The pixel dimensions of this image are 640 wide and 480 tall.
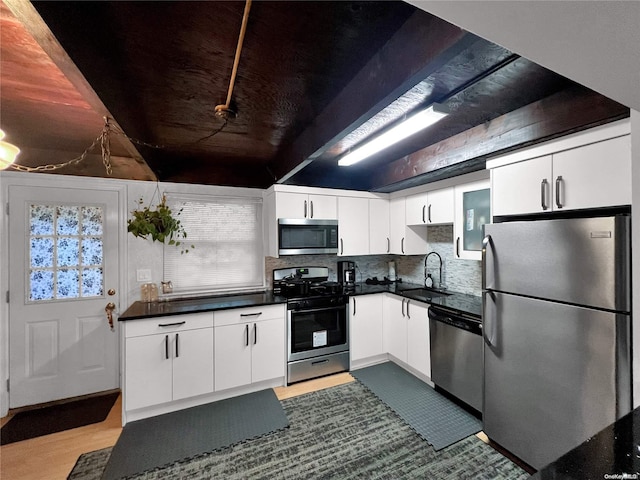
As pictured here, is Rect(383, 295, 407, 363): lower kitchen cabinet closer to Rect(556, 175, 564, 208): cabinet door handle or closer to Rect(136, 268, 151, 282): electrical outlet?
Rect(556, 175, 564, 208): cabinet door handle

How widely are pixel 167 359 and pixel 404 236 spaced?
2.90 meters

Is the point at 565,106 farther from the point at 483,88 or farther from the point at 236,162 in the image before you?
the point at 236,162

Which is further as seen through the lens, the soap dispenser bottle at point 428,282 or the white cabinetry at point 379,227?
the white cabinetry at point 379,227

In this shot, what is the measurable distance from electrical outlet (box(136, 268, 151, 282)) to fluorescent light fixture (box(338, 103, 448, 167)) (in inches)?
99.5

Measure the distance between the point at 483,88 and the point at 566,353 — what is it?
1645 mm

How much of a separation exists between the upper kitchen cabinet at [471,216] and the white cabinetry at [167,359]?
258cm

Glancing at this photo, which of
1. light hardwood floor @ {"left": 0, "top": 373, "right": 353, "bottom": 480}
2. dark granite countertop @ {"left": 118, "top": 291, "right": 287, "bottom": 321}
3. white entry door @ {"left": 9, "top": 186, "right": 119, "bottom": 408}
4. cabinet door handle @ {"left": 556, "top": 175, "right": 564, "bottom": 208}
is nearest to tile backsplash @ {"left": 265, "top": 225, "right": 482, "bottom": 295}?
dark granite countertop @ {"left": 118, "top": 291, "right": 287, "bottom": 321}

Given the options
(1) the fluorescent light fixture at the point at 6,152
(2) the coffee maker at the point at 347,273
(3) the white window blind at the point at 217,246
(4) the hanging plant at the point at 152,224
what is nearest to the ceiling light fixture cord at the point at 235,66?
(1) the fluorescent light fixture at the point at 6,152

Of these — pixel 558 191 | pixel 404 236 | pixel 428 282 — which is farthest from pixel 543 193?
pixel 428 282

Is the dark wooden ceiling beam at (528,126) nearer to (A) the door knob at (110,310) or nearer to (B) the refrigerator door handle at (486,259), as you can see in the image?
(B) the refrigerator door handle at (486,259)

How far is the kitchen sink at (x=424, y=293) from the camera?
3045 millimetres

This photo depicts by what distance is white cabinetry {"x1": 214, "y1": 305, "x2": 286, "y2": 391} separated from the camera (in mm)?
2609

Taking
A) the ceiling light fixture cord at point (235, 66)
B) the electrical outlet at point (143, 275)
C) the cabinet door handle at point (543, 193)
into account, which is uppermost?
the ceiling light fixture cord at point (235, 66)

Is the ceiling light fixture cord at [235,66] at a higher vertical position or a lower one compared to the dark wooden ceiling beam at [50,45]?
higher
